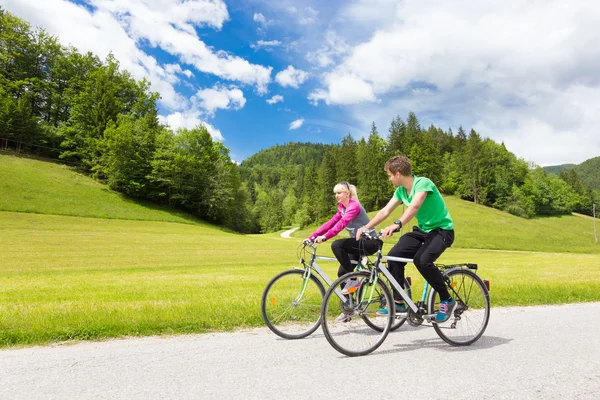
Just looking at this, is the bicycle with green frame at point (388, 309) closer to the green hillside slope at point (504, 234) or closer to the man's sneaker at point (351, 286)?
the man's sneaker at point (351, 286)

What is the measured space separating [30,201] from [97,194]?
10918 mm

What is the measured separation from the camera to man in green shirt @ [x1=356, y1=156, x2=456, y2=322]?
5.08 meters

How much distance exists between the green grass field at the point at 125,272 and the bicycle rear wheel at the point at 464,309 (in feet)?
9.39

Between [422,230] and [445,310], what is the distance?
3.89ft

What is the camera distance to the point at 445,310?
5.22m

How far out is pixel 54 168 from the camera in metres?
62.1

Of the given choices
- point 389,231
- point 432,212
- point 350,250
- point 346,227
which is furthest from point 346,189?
point 432,212

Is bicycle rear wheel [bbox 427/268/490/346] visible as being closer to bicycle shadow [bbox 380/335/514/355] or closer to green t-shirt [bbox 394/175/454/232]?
bicycle shadow [bbox 380/335/514/355]

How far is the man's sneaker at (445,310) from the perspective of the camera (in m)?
5.18

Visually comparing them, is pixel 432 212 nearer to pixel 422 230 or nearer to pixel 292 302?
pixel 422 230

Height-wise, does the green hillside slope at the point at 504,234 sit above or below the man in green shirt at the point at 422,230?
above

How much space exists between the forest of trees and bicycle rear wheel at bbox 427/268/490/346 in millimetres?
62854

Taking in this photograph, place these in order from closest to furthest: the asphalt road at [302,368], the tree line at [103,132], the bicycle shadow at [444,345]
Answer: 1. the asphalt road at [302,368]
2. the bicycle shadow at [444,345]
3. the tree line at [103,132]

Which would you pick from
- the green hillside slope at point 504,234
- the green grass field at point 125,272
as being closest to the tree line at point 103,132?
the green grass field at point 125,272
